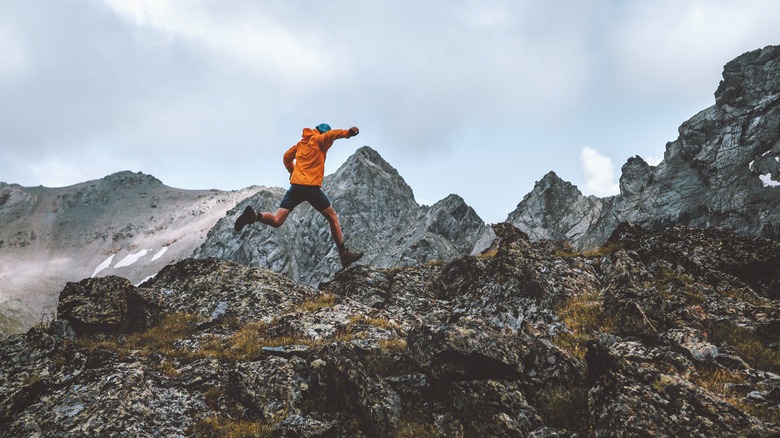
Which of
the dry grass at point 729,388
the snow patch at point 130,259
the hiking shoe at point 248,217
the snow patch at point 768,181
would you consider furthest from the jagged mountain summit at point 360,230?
the dry grass at point 729,388

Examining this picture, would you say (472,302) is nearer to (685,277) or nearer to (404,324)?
(404,324)

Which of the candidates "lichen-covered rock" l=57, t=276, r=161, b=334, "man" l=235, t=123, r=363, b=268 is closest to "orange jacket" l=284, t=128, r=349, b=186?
"man" l=235, t=123, r=363, b=268

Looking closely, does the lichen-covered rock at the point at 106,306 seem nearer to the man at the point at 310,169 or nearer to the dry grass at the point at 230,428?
the man at the point at 310,169

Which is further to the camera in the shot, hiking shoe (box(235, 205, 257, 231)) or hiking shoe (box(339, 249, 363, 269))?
hiking shoe (box(339, 249, 363, 269))

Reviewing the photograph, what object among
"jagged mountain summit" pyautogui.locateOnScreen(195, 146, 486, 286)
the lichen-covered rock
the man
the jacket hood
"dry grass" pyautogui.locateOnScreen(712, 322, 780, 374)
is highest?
"jagged mountain summit" pyautogui.locateOnScreen(195, 146, 486, 286)

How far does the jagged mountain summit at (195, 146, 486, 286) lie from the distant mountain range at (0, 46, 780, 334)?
377mm

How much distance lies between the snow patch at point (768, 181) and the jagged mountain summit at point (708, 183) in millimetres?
79

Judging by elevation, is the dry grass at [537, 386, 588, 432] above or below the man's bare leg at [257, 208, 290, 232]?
below

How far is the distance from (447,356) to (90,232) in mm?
175363

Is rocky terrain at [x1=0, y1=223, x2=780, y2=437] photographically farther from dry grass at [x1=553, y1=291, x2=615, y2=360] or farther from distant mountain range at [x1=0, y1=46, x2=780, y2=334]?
distant mountain range at [x1=0, y1=46, x2=780, y2=334]

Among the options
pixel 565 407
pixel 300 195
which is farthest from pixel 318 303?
pixel 565 407

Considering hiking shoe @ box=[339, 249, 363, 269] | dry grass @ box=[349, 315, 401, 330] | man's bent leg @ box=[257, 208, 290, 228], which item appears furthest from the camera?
dry grass @ box=[349, 315, 401, 330]

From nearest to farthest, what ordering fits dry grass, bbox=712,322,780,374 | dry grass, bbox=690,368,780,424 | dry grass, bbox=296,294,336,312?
dry grass, bbox=690,368,780,424 < dry grass, bbox=712,322,780,374 < dry grass, bbox=296,294,336,312

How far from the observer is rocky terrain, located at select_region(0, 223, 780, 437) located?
7.07m
